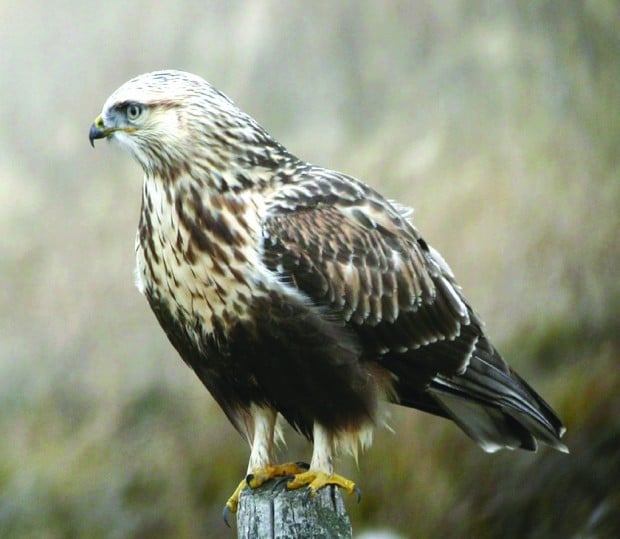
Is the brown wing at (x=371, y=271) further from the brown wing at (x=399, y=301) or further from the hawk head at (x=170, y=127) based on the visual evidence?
the hawk head at (x=170, y=127)

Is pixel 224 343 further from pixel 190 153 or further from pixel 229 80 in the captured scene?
pixel 229 80

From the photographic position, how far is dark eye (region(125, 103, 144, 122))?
3057 millimetres

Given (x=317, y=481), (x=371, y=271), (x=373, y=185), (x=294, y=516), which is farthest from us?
(x=373, y=185)

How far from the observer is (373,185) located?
5453mm

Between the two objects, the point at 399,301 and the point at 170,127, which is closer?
the point at 170,127

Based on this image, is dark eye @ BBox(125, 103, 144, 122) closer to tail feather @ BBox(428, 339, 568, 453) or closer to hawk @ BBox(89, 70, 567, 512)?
hawk @ BBox(89, 70, 567, 512)

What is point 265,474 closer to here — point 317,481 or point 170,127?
point 317,481

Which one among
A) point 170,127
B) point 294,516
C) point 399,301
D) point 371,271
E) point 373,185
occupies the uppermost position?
point 170,127

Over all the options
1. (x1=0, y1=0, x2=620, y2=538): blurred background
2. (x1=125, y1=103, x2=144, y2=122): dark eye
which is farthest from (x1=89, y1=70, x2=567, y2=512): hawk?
(x1=0, y1=0, x2=620, y2=538): blurred background

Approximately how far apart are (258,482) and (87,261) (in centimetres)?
257

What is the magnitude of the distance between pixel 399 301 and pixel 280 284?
1.54 ft

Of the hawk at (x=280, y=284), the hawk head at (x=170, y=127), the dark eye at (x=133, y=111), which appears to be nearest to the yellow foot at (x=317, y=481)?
the hawk at (x=280, y=284)

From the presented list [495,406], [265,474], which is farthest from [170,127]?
[495,406]

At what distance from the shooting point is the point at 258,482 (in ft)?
10.4
